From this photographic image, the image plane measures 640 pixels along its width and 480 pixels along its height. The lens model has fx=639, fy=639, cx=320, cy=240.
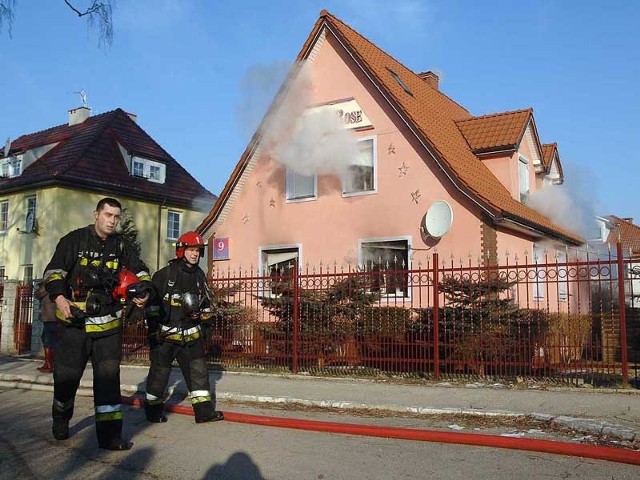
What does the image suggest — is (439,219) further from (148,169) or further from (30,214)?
(148,169)

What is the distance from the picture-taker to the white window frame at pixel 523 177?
16.8m

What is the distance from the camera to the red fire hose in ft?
16.1

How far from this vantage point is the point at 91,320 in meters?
5.50

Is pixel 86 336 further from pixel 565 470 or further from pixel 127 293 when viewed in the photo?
pixel 565 470

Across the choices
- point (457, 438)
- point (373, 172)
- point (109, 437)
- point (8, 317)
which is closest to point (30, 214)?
point (8, 317)

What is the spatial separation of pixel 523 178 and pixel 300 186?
6031 mm

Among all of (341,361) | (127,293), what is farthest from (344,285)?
(127,293)

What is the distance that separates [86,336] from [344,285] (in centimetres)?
595

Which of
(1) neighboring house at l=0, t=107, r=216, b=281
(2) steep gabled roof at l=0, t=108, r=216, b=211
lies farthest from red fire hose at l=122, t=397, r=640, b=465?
(2) steep gabled roof at l=0, t=108, r=216, b=211

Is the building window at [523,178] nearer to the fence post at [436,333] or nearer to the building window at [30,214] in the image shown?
the fence post at [436,333]

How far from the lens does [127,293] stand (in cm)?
548

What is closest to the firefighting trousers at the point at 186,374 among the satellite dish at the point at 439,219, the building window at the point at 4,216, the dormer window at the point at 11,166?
the satellite dish at the point at 439,219

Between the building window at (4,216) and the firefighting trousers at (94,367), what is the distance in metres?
23.8

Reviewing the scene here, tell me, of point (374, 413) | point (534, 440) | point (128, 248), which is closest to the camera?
point (534, 440)
